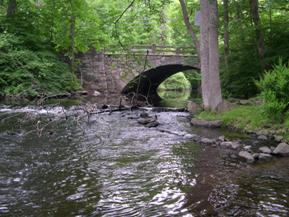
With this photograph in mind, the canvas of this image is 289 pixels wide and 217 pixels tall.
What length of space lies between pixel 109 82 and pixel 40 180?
20447mm

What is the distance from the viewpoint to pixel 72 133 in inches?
372

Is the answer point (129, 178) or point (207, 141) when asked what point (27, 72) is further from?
point (129, 178)

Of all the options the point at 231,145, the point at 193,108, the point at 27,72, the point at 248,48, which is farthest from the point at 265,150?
the point at 27,72

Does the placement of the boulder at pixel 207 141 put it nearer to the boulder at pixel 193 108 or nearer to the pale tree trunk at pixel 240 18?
the boulder at pixel 193 108

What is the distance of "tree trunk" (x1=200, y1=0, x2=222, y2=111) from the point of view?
1144 cm

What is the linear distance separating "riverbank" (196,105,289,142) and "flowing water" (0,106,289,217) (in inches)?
21.2

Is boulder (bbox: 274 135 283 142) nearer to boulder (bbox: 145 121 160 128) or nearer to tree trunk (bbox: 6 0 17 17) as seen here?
boulder (bbox: 145 121 160 128)

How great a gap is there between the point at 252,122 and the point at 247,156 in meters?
3.13

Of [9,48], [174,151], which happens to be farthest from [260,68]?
[9,48]

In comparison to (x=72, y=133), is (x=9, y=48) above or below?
above

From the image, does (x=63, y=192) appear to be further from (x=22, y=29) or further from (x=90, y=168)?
(x=22, y=29)

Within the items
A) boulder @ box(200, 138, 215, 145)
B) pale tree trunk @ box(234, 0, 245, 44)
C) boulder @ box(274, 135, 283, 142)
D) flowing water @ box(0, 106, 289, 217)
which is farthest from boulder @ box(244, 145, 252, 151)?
pale tree trunk @ box(234, 0, 245, 44)

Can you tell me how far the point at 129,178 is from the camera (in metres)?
5.73

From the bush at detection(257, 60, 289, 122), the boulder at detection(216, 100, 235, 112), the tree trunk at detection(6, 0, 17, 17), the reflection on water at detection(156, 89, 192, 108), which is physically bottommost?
the reflection on water at detection(156, 89, 192, 108)
